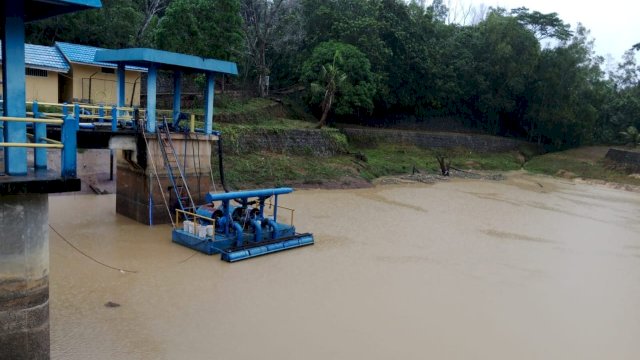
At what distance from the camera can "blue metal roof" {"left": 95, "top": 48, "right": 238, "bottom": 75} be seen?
15.6 meters

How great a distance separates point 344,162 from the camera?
107 feet

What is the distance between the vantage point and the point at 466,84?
49.0m

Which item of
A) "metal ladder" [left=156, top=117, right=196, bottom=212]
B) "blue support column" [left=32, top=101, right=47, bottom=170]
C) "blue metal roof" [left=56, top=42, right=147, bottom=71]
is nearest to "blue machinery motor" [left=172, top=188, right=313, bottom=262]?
"metal ladder" [left=156, top=117, right=196, bottom=212]

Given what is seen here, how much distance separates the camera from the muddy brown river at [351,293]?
9680mm

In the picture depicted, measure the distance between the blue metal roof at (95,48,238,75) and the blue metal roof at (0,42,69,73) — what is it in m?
10.8

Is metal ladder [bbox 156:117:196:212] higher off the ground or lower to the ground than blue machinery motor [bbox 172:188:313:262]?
higher

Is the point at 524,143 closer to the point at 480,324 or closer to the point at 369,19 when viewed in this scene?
the point at 369,19

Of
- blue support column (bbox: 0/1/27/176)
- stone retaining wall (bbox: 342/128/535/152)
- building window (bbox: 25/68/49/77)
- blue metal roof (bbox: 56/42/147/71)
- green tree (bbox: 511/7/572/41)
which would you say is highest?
green tree (bbox: 511/7/572/41)

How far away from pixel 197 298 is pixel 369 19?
3277cm

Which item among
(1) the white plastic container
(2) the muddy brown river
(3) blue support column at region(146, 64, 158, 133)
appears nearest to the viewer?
(2) the muddy brown river

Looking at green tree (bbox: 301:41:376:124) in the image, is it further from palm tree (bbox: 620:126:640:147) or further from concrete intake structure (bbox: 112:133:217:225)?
palm tree (bbox: 620:126:640:147)

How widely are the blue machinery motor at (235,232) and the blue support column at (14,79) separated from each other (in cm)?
769

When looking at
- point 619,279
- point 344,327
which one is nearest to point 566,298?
point 619,279

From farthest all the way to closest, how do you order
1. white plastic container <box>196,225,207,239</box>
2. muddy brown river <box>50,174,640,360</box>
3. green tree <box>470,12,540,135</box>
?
green tree <box>470,12,540,135</box> < white plastic container <box>196,225,207,239</box> < muddy brown river <box>50,174,640,360</box>
